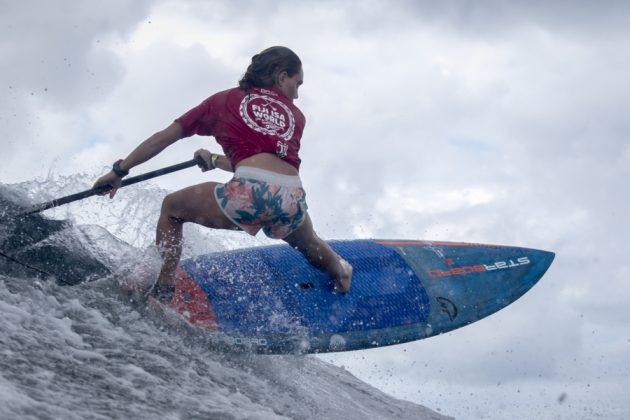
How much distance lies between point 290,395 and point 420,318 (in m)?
1.38

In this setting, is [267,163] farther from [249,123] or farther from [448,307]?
[448,307]

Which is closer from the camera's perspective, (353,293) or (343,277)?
(343,277)

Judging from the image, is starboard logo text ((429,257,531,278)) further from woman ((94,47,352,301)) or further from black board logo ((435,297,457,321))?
woman ((94,47,352,301))

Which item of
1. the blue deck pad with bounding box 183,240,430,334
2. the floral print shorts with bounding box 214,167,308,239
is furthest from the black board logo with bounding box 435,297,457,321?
the floral print shorts with bounding box 214,167,308,239

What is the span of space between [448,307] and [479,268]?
17.8 inches

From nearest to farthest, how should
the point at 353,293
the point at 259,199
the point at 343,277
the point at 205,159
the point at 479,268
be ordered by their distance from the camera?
the point at 259,199 → the point at 205,159 → the point at 343,277 → the point at 353,293 → the point at 479,268

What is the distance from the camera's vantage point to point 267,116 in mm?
3320

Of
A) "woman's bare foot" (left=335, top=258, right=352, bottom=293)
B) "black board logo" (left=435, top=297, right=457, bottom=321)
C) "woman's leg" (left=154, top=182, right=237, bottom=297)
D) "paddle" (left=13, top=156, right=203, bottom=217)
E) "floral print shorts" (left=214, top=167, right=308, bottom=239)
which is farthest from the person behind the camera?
"black board logo" (left=435, top=297, right=457, bottom=321)

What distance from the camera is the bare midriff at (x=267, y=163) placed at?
3.25 m

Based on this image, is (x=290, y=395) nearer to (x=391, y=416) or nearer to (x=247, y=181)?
(x=247, y=181)

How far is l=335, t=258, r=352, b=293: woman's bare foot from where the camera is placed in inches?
166

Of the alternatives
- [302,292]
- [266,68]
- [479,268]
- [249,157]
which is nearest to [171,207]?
[249,157]

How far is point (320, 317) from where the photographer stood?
14.0ft

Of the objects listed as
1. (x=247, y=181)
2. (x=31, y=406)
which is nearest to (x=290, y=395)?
(x=247, y=181)
